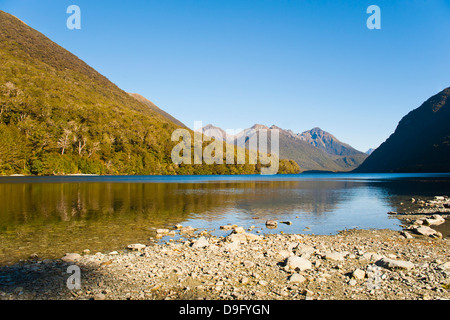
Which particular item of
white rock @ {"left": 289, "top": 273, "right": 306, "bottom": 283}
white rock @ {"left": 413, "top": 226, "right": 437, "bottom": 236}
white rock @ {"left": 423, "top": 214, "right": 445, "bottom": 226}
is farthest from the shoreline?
white rock @ {"left": 423, "top": 214, "right": 445, "bottom": 226}

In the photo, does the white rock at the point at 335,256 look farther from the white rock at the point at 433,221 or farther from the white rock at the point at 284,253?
the white rock at the point at 433,221

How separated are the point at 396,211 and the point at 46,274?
148 ft

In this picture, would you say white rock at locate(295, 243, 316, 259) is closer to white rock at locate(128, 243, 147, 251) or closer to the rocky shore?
the rocky shore

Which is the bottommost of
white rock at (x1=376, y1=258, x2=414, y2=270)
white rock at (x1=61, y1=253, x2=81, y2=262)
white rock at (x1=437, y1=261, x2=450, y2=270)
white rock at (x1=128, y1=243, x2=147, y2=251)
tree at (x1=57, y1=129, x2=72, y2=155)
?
white rock at (x1=128, y1=243, x2=147, y2=251)

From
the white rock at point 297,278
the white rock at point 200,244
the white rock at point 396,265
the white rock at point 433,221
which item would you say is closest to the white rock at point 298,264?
the white rock at point 297,278

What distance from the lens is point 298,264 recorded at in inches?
609

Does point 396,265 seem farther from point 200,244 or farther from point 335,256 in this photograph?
point 200,244

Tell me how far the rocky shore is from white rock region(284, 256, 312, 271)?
0.06 metres

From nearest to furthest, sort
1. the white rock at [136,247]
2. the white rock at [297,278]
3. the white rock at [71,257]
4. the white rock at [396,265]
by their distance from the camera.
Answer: the white rock at [297,278]
the white rock at [396,265]
the white rock at [71,257]
the white rock at [136,247]

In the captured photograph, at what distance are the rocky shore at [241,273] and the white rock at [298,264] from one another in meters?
0.06

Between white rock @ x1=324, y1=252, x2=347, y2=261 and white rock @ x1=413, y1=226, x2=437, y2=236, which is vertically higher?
white rock @ x1=324, y1=252, x2=347, y2=261

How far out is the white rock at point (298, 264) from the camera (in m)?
15.3

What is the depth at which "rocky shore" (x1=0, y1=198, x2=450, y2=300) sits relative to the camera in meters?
12.2

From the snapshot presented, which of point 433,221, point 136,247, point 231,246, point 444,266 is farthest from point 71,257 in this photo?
point 433,221
